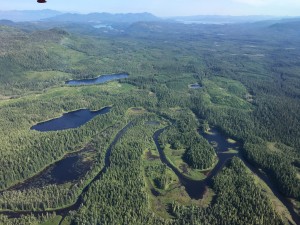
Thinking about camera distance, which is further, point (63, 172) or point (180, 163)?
point (180, 163)

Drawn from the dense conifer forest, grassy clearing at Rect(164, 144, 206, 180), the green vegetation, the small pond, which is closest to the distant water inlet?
the dense conifer forest

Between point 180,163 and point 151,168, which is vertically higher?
point 151,168

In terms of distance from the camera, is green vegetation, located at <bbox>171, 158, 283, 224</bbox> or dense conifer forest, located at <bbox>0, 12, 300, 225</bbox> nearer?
green vegetation, located at <bbox>171, 158, 283, 224</bbox>

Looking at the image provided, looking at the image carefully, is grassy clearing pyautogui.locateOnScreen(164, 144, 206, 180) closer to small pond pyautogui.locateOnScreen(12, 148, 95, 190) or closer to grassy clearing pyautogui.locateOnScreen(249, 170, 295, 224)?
grassy clearing pyautogui.locateOnScreen(249, 170, 295, 224)

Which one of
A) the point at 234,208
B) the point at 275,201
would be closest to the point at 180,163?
the point at 234,208

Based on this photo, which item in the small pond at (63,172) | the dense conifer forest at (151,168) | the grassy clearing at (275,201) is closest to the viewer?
the dense conifer forest at (151,168)

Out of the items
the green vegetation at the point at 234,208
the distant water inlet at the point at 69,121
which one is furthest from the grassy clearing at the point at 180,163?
the distant water inlet at the point at 69,121

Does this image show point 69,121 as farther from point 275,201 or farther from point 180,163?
point 275,201

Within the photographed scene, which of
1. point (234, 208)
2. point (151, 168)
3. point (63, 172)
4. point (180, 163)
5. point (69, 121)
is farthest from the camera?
point (69, 121)

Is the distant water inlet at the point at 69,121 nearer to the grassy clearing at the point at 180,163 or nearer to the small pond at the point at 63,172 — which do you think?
the small pond at the point at 63,172
